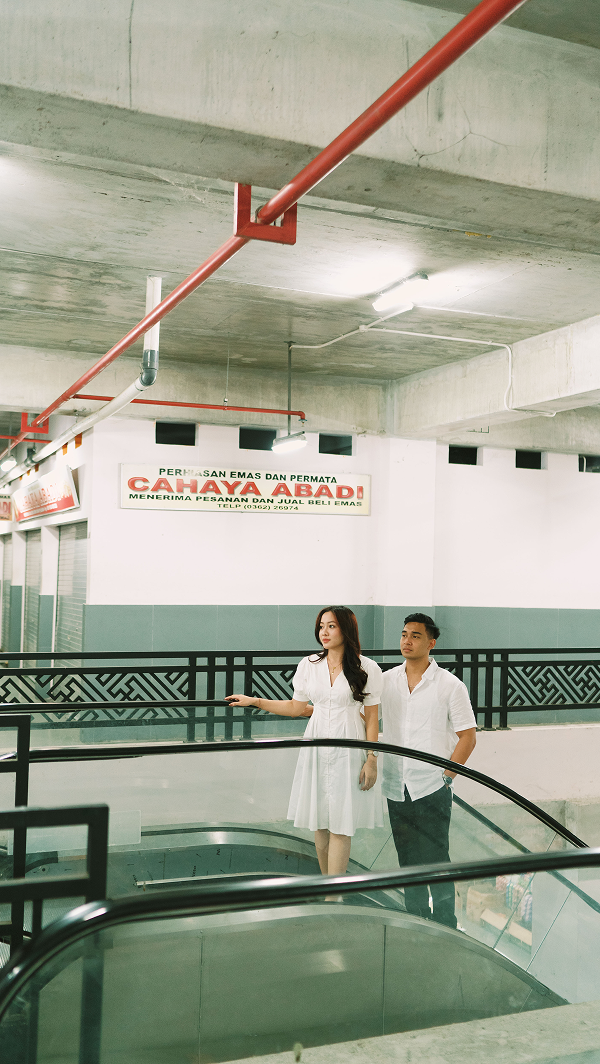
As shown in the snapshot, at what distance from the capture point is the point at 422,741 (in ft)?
17.1

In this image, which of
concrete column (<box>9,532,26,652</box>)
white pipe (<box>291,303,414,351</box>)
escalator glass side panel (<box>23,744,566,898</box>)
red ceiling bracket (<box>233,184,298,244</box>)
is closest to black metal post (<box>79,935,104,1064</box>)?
escalator glass side panel (<box>23,744,566,898</box>)

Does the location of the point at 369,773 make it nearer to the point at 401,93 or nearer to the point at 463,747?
the point at 463,747

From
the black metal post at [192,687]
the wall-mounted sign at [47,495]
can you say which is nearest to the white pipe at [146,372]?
the wall-mounted sign at [47,495]

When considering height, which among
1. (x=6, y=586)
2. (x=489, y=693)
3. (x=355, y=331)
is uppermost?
(x=355, y=331)

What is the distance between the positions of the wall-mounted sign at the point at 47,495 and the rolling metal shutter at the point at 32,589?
559 mm

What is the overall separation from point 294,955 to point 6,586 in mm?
17249

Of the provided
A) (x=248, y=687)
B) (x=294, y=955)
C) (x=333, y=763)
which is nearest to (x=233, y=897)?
(x=294, y=955)

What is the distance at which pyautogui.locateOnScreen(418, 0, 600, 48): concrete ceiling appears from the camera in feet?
12.4

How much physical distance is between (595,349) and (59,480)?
290 inches

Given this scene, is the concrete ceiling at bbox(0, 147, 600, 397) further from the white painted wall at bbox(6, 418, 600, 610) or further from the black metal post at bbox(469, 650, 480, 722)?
the black metal post at bbox(469, 650, 480, 722)

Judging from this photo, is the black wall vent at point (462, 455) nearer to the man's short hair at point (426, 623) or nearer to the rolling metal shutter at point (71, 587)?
the rolling metal shutter at point (71, 587)

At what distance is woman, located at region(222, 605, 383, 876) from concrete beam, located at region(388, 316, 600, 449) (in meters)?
4.72

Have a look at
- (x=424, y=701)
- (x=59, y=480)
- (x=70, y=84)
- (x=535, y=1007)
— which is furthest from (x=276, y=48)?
(x=59, y=480)

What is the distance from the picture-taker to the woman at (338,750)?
5168 mm
